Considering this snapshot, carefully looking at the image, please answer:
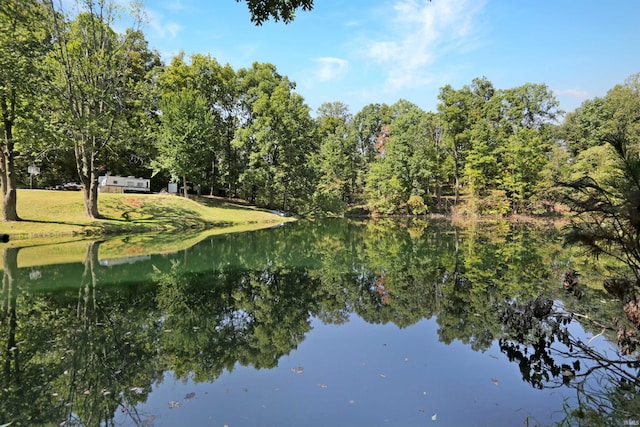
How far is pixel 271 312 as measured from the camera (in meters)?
9.59

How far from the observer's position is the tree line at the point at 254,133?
72.2 ft

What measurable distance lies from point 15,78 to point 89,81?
6127 mm

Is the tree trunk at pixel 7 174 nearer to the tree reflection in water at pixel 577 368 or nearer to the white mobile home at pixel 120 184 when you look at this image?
the white mobile home at pixel 120 184

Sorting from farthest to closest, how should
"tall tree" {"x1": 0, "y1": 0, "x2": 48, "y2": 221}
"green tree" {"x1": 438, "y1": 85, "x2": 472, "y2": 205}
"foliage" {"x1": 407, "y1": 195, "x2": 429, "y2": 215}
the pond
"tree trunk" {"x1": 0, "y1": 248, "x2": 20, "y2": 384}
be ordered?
"green tree" {"x1": 438, "y1": 85, "x2": 472, "y2": 205} < "foliage" {"x1": 407, "y1": 195, "x2": 429, "y2": 215} < "tall tree" {"x1": 0, "y1": 0, "x2": 48, "y2": 221} < "tree trunk" {"x1": 0, "y1": 248, "x2": 20, "y2": 384} < the pond

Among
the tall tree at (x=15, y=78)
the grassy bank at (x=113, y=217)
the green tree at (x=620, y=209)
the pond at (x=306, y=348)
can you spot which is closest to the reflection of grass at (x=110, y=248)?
the pond at (x=306, y=348)

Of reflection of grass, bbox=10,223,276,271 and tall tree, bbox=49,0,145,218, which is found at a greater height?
tall tree, bbox=49,0,145,218

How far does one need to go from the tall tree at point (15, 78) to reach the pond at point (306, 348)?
32.4 feet

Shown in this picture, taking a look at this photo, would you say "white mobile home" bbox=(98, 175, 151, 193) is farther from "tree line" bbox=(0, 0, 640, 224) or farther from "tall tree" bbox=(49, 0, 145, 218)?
"tall tree" bbox=(49, 0, 145, 218)

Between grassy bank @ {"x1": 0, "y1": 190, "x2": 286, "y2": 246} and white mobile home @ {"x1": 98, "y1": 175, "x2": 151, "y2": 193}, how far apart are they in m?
4.23

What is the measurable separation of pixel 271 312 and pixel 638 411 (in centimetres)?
714

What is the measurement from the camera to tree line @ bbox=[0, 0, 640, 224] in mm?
22016

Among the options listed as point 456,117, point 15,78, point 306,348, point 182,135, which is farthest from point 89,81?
point 456,117

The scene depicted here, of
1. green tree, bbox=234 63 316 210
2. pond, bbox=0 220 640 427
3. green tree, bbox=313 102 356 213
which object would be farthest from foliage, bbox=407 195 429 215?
pond, bbox=0 220 640 427

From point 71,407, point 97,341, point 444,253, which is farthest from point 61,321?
point 444,253
